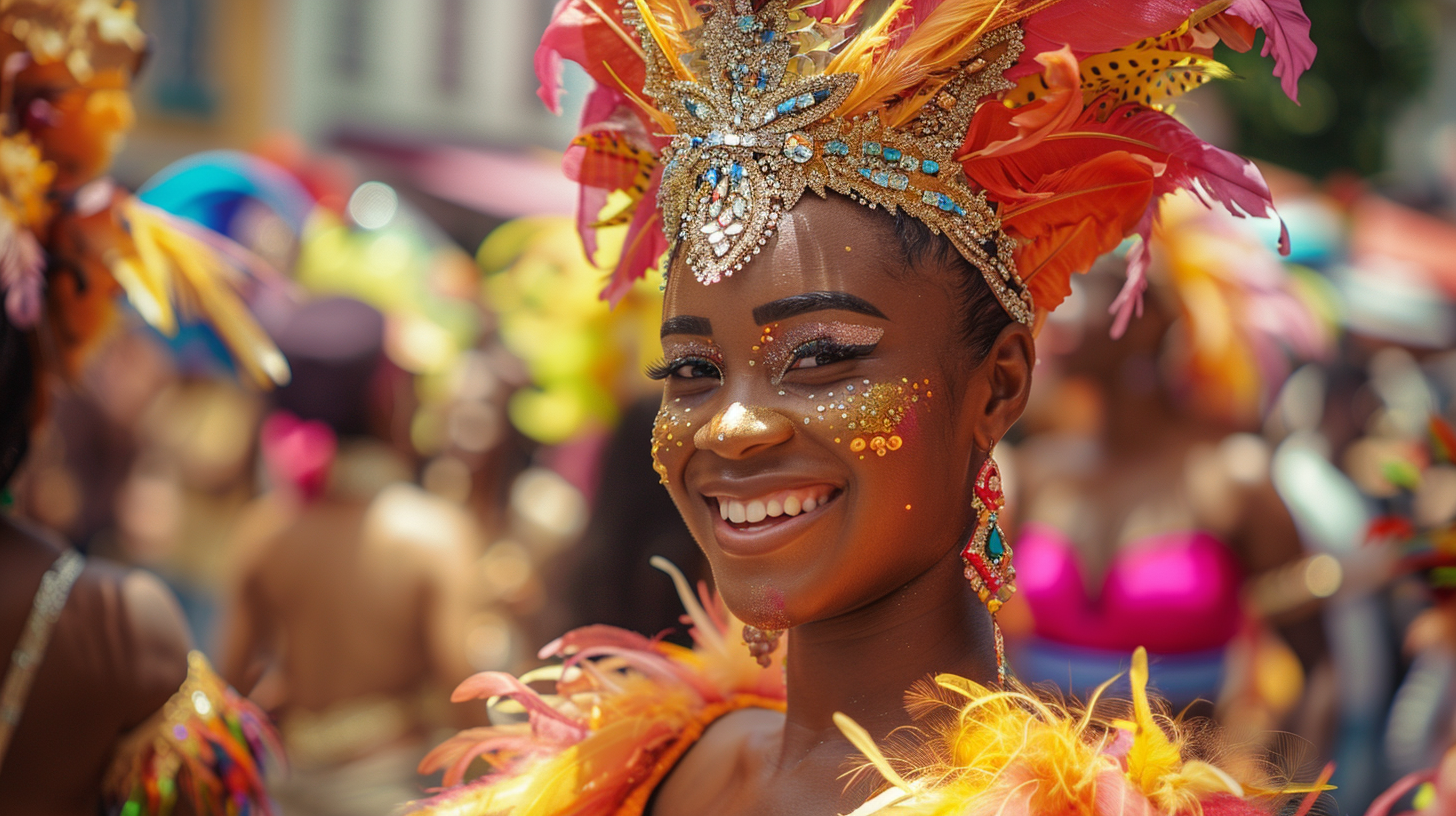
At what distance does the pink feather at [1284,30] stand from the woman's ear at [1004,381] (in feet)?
1.56

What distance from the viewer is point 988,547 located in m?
1.88

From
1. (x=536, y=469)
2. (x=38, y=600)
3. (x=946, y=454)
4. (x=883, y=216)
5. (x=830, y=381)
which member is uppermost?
(x=883, y=216)

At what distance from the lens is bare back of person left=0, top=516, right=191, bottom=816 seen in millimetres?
2504

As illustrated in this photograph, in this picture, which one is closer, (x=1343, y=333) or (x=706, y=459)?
(x=706, y=459)

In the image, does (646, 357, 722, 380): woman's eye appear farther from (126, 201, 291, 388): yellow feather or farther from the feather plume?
(126, 201, 291, 388): yellow feather

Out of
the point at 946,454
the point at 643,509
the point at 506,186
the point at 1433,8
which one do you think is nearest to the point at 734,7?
the point at 946,454

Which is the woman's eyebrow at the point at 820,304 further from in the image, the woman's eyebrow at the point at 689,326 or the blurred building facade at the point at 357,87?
the blurred building facade at the point at 357,87

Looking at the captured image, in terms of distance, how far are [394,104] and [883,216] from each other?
17832 mm

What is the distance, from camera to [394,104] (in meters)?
18.5

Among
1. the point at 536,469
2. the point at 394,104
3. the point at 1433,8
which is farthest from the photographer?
the point at 1433,8

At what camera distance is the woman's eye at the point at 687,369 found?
1.89m

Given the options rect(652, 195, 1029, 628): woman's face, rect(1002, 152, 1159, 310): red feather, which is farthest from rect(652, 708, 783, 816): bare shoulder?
rect(1002, 152, 1159, 310): red feather

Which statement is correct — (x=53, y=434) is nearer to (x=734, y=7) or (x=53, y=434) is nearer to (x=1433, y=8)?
(x=734, y=7)

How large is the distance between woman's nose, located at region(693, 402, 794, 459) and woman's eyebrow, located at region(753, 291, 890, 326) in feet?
0.43
